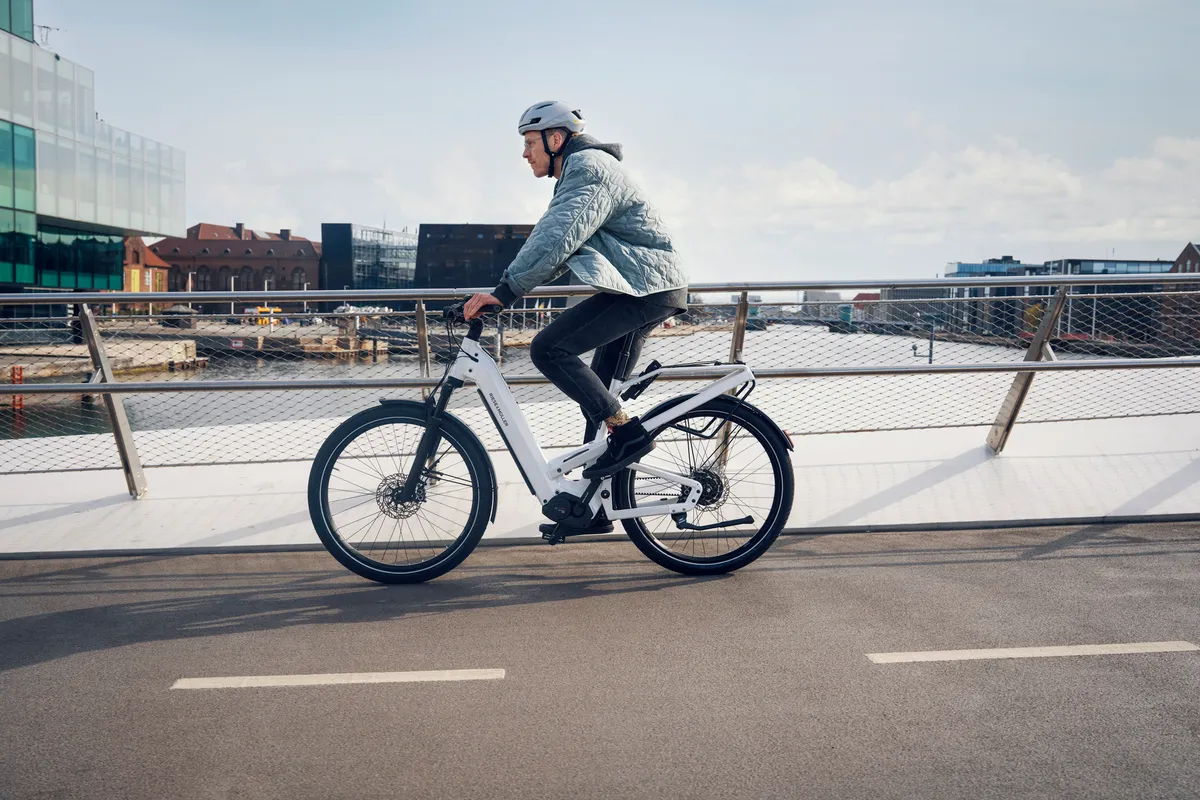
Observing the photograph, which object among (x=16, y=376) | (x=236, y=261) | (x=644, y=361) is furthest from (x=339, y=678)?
(x=236, y=261)

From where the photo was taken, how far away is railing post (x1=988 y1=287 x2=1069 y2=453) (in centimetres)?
629

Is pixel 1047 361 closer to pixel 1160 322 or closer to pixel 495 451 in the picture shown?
pixel 1160 322

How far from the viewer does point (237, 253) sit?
17712 cm

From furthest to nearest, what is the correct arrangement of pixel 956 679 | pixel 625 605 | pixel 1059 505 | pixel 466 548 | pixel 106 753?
1. pixel 1059 505
2. pixel 466 548
3. pixel 625 605
4. pixel 956 679
5. pixel 106 753

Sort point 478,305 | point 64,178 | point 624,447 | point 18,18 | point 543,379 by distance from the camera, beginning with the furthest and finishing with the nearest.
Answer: point 64,178 < point 18,18 < point 543,379 < point 624,447 < point 478,305

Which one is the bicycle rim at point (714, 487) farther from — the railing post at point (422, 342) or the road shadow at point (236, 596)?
the railing post at point (422, 342)

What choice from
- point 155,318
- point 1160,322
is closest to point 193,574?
point 155,318

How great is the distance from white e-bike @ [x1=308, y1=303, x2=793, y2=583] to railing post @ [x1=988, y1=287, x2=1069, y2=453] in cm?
216

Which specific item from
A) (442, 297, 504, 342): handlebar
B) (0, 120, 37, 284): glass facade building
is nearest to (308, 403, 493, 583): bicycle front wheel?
(442, 297, 504, 342): handlebar

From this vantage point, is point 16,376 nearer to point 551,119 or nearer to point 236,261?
point 551,119

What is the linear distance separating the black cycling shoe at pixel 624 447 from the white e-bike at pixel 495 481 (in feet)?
0.16

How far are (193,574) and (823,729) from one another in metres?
3.14

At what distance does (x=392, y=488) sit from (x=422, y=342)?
1334mm

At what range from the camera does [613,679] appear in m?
3.51
